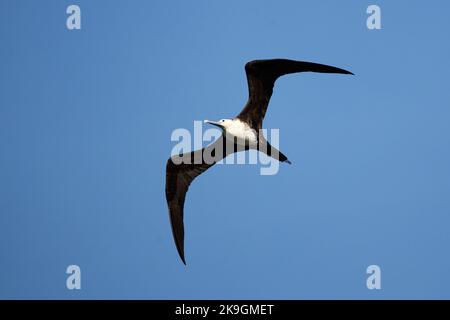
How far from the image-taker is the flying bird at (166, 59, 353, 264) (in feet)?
56.2

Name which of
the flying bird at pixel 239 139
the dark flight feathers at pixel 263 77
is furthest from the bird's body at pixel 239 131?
the dark flight feathers at pixel 263 77

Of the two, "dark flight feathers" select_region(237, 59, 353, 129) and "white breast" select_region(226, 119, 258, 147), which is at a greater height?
"dark flight feathers" select_region(237, 59, 353, 129)

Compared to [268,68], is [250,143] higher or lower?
lower

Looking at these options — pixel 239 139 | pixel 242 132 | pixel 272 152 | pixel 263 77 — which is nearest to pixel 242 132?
pixel 242 132

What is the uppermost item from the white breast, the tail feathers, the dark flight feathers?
the dark flight feathers

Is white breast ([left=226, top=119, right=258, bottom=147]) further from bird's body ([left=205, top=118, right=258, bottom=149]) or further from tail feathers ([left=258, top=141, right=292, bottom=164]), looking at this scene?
tail feathers ([left=258, top=141, right=292, bottom=164])

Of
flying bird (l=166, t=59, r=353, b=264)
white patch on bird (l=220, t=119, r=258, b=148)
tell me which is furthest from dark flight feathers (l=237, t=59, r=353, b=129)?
white patch on bird (l=220, t=119, r=258, b=148)

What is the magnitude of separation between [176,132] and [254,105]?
202 centimetres

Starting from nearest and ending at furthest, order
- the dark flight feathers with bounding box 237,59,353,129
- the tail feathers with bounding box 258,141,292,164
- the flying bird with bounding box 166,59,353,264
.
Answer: the dark flight feathers with bounding box 237,59,353,129 → the flying bird with bounding box 166,59,353,264 → the tail feathers with bounding box 258,141,292,164

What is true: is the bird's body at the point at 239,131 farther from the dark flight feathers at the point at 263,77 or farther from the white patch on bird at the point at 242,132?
the dark flight feathers at the point at 263,77
